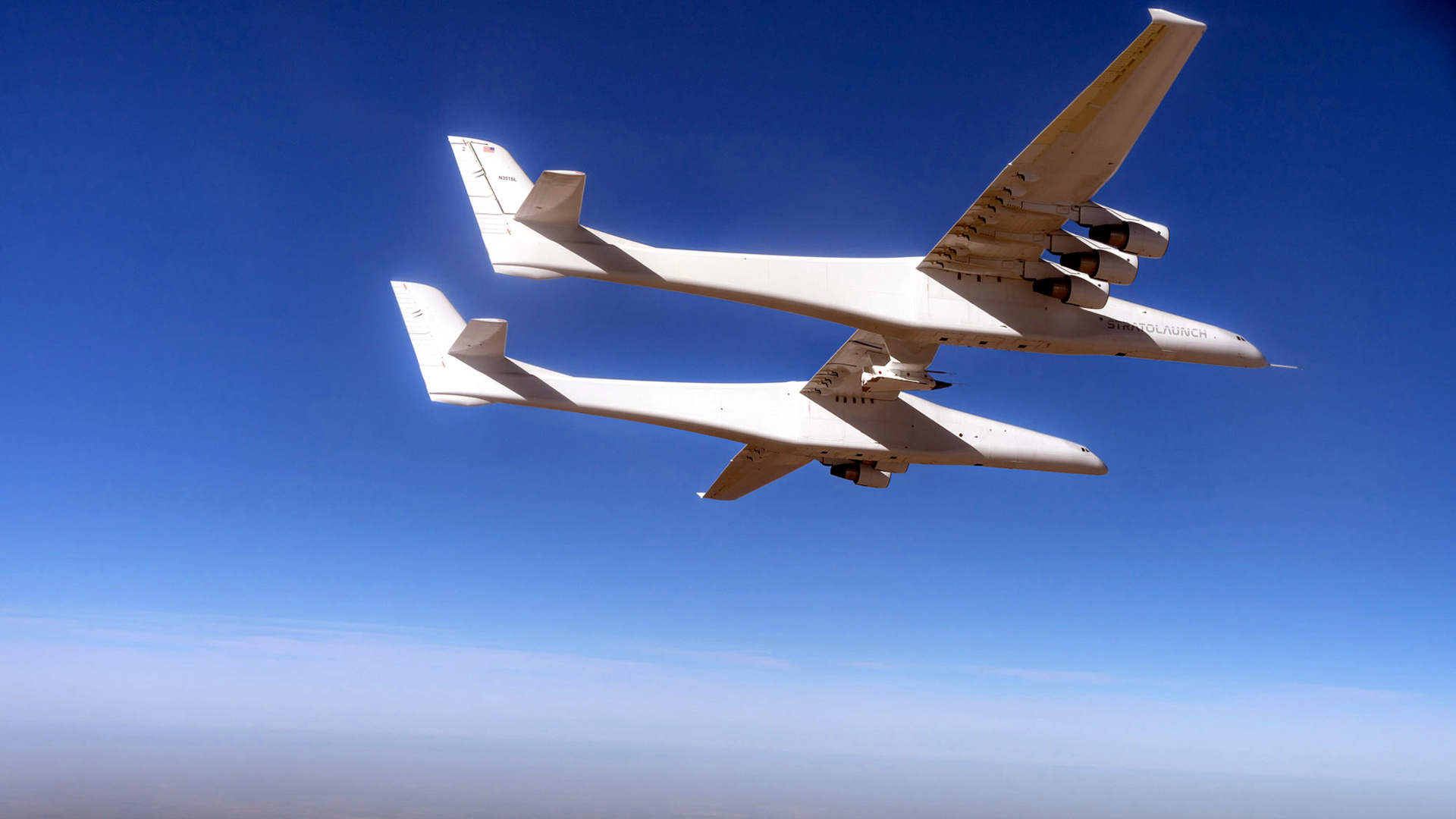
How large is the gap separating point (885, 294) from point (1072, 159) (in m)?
4.22

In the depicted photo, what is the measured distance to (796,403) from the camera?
79.5ft

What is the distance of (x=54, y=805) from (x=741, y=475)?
535ft

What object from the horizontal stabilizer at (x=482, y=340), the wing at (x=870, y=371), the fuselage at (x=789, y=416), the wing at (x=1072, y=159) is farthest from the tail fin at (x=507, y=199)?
the wing at (x=870, y=371)

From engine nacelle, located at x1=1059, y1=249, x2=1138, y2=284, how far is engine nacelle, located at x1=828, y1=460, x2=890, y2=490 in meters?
10.2

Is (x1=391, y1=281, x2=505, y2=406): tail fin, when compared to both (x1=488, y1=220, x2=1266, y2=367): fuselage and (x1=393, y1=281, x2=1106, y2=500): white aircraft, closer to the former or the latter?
(x1=393, y1=281, x2=1106, y2=500): white aircraft

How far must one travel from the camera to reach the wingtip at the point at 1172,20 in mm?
13070

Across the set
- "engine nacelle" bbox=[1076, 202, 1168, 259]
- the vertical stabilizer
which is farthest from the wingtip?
the vertical stabilizer

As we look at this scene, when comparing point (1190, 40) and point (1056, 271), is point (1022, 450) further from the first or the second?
point (1190, 40)

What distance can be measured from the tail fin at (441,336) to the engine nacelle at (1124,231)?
1230cm

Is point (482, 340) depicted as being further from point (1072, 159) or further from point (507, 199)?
point (1072, 159)

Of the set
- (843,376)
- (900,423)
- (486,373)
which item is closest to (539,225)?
(486,373)

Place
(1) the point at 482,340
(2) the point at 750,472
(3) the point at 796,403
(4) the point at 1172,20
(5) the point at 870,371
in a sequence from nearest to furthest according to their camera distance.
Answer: (4) the point at 1172,20
(1) the point at 482,340
(5) the point at 870,371
(3) the point at 796,403
(2) the point at 750,472

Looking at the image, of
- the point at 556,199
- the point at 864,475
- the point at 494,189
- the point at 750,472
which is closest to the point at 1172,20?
the point at 556,199

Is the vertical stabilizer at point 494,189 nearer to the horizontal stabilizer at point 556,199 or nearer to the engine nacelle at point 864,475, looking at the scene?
the horizontal stabilizer at point 556,199
